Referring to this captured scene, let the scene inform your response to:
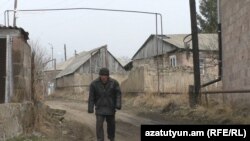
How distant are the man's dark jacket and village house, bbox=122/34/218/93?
1473cm

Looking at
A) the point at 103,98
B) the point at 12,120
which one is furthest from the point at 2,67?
the point at 103,98

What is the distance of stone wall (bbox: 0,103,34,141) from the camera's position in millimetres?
13211

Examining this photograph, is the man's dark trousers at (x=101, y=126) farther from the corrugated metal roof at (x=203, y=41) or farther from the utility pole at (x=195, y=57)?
the corrugated metal roof at (x=203, y=41)

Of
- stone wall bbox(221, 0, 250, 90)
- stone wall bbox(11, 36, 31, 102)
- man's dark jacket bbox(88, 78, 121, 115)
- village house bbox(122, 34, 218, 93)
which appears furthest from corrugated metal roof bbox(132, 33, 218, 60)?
man's dark jacket bbox(88, 78, 121, 115)

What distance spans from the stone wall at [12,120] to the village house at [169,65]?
13.6 meters

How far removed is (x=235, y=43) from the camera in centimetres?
1917

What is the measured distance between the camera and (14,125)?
13406 mm

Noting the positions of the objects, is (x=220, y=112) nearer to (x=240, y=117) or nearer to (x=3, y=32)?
(x=240, y=117)

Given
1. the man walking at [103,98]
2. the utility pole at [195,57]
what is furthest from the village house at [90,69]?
the man walking at [103,98]

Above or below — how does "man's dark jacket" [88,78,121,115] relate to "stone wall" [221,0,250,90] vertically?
below

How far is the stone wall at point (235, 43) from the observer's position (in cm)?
1767

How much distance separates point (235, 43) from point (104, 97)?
28.7 feet

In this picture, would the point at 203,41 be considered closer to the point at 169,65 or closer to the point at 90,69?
the point at 169,65

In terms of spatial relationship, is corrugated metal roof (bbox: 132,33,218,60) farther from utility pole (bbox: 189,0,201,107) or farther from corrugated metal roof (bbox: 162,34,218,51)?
utility pole (bbox: 189,0,201,107)
